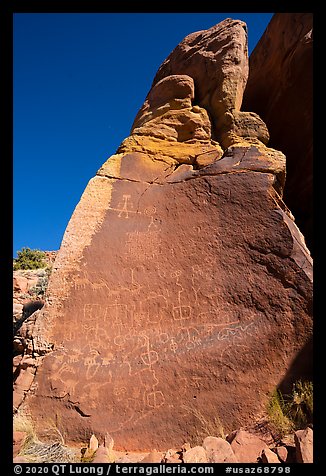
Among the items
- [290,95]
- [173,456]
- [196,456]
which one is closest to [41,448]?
[173,456]

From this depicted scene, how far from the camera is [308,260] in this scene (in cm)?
429

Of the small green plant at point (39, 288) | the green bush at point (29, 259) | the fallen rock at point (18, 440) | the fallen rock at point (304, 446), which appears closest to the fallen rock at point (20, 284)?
the small green plant at point (39, 288)

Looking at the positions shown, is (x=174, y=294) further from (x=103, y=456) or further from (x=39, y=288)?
(x=39, y=288)

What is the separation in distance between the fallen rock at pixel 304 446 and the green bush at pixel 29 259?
17313 mm

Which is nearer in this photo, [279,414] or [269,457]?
[269,457]

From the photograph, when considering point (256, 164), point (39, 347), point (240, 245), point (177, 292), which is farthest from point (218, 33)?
point (39, 347)

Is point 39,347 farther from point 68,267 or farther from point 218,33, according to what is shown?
point 218,33

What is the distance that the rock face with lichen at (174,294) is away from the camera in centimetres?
387

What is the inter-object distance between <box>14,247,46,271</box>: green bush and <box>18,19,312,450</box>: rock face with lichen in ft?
46.4

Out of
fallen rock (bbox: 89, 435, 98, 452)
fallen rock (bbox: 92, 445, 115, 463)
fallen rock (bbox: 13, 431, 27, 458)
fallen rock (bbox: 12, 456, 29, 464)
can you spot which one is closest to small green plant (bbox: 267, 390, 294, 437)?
fallen rock (bbox: 92, 445, 115, 463)

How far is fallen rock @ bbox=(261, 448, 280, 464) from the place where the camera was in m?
2.82

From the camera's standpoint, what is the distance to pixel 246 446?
3.13 metres

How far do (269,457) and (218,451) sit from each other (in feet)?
1.47

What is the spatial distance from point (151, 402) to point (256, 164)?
379cm
